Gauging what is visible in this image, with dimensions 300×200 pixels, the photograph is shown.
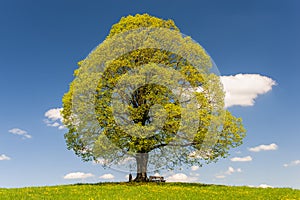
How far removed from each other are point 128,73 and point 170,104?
15.0 feet

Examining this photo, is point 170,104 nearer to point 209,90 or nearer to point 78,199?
point 209,90

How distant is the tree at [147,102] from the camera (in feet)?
100

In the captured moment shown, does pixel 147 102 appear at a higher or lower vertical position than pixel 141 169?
higher

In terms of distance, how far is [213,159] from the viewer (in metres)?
32.3

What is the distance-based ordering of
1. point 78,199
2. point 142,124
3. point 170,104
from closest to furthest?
point 78,199 → point 170,104 → point 142,124

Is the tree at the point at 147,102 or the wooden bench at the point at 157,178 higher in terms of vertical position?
the tree at the point at 147,102

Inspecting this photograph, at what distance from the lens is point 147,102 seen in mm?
31766

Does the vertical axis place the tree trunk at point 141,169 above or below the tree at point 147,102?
below

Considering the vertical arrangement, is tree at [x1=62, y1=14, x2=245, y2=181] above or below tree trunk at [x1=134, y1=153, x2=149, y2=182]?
above

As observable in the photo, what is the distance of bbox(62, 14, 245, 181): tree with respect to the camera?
3050cm

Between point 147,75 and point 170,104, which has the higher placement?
point 147,75

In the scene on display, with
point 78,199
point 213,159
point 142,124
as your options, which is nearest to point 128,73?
point 142,124

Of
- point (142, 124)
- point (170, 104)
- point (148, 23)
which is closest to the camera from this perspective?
point (170, 104)

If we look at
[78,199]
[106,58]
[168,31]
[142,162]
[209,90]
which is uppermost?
[168,31]
